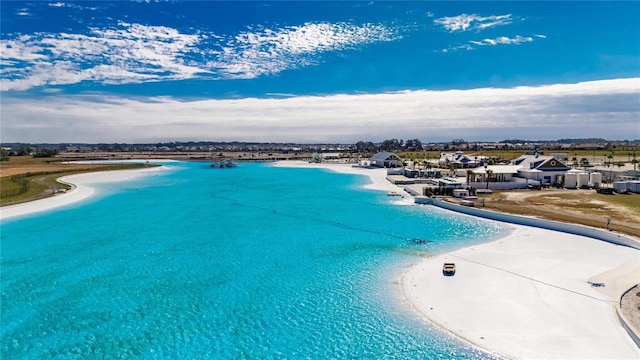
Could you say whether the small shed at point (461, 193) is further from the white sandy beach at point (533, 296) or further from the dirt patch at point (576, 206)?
the white sandy beach at point (533, 296)

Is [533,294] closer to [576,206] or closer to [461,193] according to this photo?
[576,206]

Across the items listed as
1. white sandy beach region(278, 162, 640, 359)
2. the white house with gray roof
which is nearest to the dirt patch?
white sandy beach region(278, 162, 640, 359)

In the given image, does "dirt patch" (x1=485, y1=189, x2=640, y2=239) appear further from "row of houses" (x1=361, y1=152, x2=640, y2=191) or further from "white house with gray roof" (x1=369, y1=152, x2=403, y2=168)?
"white house with gray roof" (x1=369, y1=152, x2=403, y2=168)

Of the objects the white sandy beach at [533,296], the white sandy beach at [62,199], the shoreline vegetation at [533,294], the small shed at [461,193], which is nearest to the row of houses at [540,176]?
the small shed at [461,193]

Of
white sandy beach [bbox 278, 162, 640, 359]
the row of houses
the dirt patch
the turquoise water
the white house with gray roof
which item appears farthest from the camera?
the white house with gray roof

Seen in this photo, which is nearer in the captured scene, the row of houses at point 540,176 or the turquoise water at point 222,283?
→ the turquoise water at point 222,283

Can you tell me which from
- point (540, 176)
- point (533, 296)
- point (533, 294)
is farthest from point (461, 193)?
point (533, 296)
